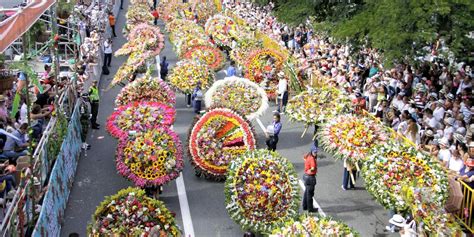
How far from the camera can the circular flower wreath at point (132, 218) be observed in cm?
1166

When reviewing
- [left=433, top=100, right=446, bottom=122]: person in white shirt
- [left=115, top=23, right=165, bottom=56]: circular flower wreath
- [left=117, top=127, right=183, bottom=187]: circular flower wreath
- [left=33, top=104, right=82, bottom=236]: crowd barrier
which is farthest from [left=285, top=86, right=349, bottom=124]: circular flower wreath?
[left=115, top=23, right=165, bottom=56]: circular flower wreath

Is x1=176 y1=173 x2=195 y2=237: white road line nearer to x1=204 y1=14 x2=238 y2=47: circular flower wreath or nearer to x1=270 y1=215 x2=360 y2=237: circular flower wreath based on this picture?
x1=270 y1=215 x2=360 y2=237: circular flower wreath

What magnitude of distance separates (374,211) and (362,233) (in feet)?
4.36

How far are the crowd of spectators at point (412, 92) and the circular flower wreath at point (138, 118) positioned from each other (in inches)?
224

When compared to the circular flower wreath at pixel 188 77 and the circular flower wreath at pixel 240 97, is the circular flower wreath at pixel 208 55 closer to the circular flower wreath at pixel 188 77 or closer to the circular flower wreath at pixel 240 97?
the circular flower wreath at pixel 188 77

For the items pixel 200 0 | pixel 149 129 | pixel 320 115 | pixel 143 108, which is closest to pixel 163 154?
pixel 149 129

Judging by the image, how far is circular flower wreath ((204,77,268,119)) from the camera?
64.3 ft

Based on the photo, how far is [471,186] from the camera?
45.0ft

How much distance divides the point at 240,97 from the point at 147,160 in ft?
17.9

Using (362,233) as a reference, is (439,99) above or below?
above

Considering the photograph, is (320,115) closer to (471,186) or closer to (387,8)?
(387,8)

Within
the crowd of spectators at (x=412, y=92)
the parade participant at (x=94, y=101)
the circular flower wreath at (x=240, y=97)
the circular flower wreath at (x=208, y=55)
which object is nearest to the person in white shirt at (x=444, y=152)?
the crowd of spectators at (x=412, y=92)

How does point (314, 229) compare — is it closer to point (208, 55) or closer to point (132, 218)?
point (132, 218)

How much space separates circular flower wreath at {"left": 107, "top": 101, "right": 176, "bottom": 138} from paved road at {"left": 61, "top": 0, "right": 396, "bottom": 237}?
1419 millimetres
